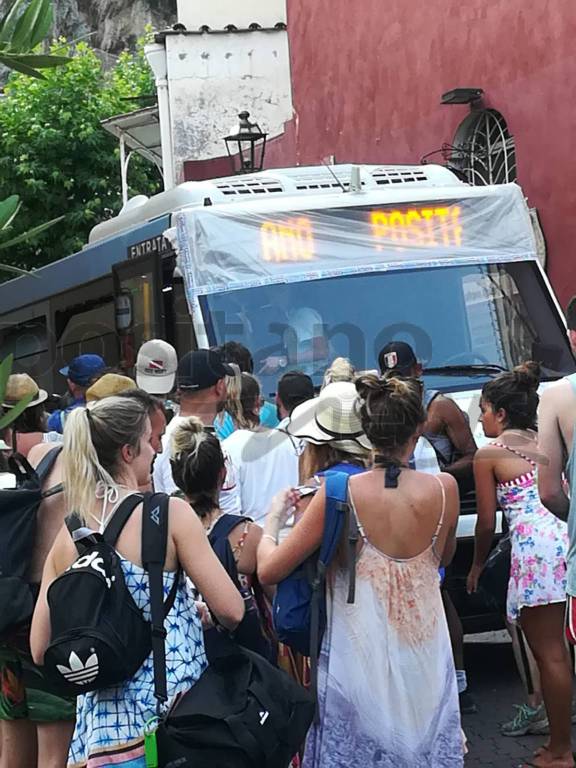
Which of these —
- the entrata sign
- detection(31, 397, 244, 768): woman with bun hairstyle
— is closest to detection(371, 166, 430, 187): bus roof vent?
the entrata sign

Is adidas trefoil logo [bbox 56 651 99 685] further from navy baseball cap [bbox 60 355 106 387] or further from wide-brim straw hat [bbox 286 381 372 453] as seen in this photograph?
navy baseball cap [bbox 60 355 106 387]

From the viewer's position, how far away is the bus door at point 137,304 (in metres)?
9.39

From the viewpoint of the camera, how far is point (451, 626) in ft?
22.4

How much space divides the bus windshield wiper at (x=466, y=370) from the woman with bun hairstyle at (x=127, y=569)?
4.43 meters

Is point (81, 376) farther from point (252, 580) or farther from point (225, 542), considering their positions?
point (225, 542)

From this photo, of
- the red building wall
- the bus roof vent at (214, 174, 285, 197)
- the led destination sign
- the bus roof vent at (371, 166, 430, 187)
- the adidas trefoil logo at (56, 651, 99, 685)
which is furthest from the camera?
the red building wall

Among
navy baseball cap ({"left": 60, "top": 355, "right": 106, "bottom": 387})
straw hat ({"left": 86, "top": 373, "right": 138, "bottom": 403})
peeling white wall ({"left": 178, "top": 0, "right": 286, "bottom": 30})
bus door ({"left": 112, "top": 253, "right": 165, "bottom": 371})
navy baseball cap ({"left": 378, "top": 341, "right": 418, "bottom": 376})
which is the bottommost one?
straw hat ({"left": 86, "top": 373, "right": 138, "bottom": 403})

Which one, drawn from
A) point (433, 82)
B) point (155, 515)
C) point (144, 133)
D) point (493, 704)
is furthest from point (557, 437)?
point (144, 133)

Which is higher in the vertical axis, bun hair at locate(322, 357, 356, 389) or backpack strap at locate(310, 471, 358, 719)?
bun hair at locate(322, 357, 356, 389)

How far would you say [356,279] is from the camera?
8766mm

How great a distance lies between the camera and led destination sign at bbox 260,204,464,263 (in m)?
8.86

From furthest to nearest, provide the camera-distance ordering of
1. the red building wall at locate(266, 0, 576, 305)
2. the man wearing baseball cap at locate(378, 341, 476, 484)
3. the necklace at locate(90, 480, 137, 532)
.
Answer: the red building wall at locate(266, 0, 576, 305), the man wearing baseball cap at locate(378, 341, 476, 484), the necklace at locate(90, 480, 137, 532)

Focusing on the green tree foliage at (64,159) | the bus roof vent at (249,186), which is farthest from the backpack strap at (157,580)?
the green tree foliage at (64,159)

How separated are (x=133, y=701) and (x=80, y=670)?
0.68ft
